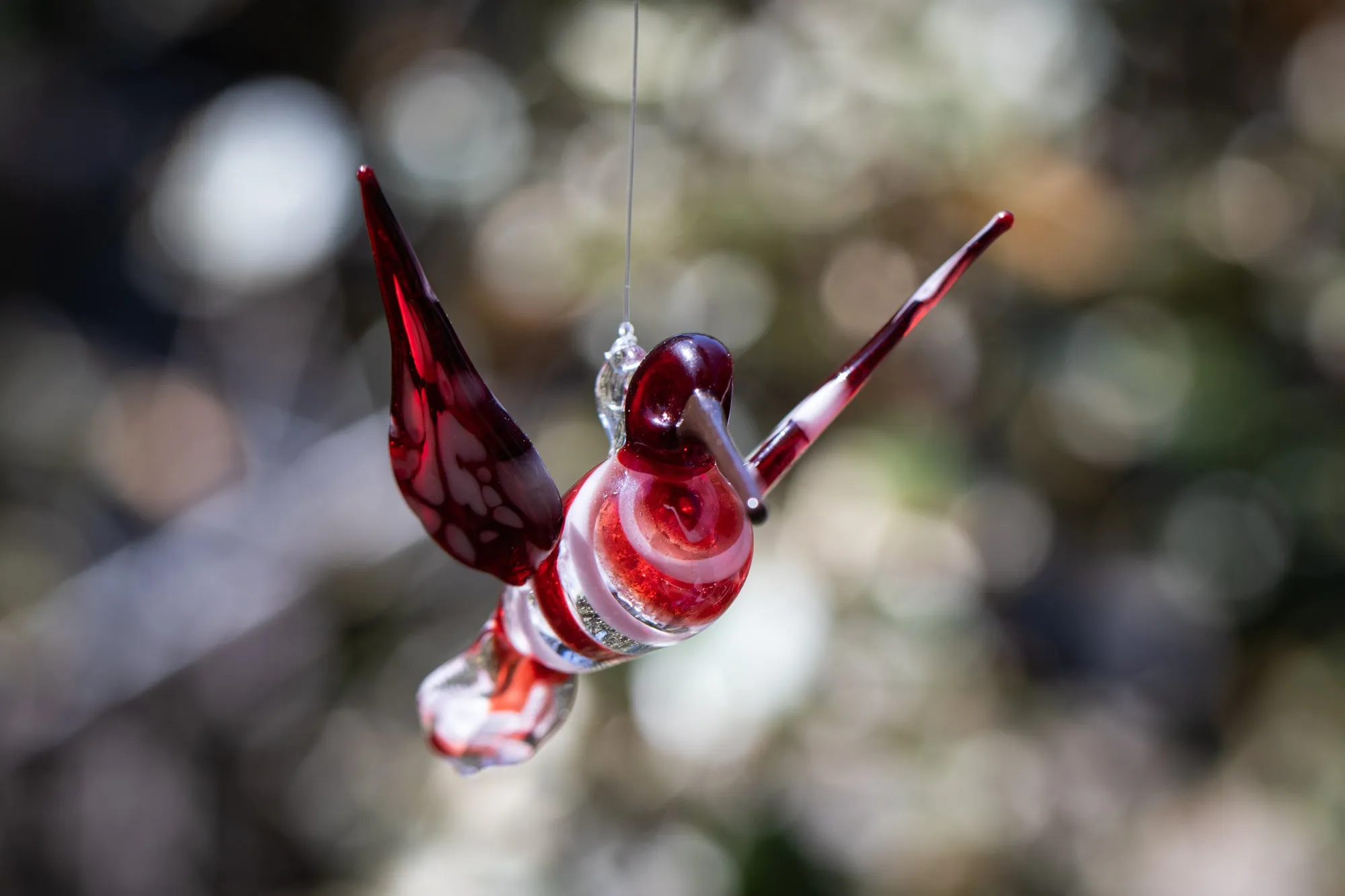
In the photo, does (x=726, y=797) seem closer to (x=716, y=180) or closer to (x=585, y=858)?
(x=585, y=858)

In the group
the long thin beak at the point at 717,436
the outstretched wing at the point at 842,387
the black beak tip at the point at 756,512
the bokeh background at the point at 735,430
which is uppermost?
the black beak tip at the point at 756,512

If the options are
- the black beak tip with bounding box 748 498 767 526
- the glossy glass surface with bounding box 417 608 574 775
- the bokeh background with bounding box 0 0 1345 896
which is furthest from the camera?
the bokeh background with bounding box 0 0 1345 896

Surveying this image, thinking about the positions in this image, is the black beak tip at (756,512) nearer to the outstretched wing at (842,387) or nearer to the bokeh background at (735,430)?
the outstretched wing at (842,387)

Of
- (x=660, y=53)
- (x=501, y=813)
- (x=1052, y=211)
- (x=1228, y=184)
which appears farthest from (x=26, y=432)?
(x=1228, y=184)

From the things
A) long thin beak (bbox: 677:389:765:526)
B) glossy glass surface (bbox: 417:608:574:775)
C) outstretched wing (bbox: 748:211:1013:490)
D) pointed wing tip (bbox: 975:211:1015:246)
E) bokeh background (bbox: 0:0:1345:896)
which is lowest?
bokeh background (bbox: 0:0:1345:896)

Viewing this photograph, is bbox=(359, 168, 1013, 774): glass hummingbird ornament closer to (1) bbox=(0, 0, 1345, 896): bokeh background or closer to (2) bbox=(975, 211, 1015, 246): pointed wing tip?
(2) bbox=(975, 211, 1015, 246): pointed wing tip

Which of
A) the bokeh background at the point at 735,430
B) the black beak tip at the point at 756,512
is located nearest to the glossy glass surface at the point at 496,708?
the black beak tip at the point at 756,512

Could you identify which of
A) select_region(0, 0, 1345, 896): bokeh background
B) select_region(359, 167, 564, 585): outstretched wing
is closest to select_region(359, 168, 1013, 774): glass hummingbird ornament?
select_region(359, 167, 564, 585): outstretched wing
